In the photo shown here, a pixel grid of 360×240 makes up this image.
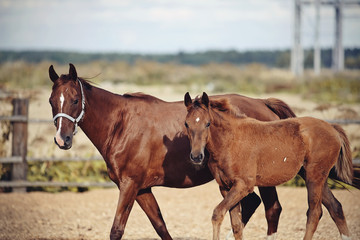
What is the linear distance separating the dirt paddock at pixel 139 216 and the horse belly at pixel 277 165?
1958mm

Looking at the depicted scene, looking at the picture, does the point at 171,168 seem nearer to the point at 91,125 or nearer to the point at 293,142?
the point at 91,125

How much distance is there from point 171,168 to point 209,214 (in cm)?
323

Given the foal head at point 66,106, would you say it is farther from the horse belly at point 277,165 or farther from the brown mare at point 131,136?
the horse belly at point 277,165

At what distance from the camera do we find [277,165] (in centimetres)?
573

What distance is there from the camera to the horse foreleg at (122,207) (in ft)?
19.2

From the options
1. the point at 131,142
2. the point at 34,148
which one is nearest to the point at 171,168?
the point at 131,142

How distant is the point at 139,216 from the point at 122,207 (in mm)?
3279

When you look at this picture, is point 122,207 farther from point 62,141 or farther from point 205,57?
point 205,57

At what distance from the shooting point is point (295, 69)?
31906mm

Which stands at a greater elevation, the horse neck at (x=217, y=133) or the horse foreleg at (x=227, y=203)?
the horse neck at (x=217, y=133)

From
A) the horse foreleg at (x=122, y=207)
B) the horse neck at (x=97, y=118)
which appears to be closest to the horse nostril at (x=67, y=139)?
the horse neck at (x=97, y=118)

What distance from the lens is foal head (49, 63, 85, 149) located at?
561cm

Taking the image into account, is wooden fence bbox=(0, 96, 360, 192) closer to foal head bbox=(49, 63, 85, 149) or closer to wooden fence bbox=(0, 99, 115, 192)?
wooden fence bbox=(0, 99, 115, 192)

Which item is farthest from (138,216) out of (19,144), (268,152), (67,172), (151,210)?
(268,152)
